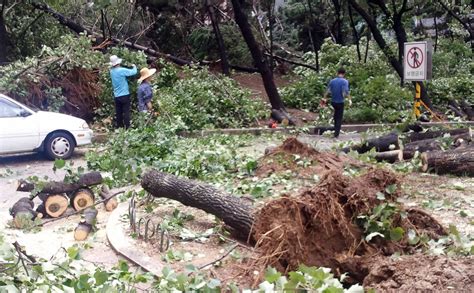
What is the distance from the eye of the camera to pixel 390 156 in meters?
11.5

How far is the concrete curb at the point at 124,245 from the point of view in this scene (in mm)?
6668

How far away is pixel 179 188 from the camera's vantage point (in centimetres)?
807

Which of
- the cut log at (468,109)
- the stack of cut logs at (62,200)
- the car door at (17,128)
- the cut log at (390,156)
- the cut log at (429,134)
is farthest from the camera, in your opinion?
the cut log at (468,109)

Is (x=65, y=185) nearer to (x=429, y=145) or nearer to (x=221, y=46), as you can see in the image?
(x=429, y=145)

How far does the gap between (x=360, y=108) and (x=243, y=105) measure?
3222 millimetres

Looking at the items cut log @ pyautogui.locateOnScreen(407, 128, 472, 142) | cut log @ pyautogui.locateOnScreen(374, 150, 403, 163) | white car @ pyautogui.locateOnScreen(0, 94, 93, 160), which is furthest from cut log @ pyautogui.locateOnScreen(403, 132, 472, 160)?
white car @ pyautogui.locateOnScreen(0, 94, 93, 160)

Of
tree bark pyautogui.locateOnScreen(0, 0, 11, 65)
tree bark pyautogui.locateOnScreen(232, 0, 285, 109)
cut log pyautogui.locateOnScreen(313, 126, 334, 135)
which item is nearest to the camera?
cut log pyautogui.locateOnScreen(313, 126, 334, 135)

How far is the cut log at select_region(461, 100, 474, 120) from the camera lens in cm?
1925

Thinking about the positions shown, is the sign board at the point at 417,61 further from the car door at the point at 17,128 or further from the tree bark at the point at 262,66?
the car door at the point at 17,128

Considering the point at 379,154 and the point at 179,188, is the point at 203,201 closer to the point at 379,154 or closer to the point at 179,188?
the point at 179,188

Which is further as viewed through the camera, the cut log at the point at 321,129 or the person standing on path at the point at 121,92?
the cut log at the point at 321,129

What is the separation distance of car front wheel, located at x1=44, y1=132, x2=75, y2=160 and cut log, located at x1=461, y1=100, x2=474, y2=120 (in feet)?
35.2

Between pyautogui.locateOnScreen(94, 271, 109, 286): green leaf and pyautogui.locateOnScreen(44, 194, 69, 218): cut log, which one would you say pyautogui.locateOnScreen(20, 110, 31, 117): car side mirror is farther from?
pyautogui.locateOnScreen(94, 271, 109, 286): green leaf

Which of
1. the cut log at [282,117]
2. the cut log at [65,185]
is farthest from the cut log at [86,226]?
the cut log at [282,117]
